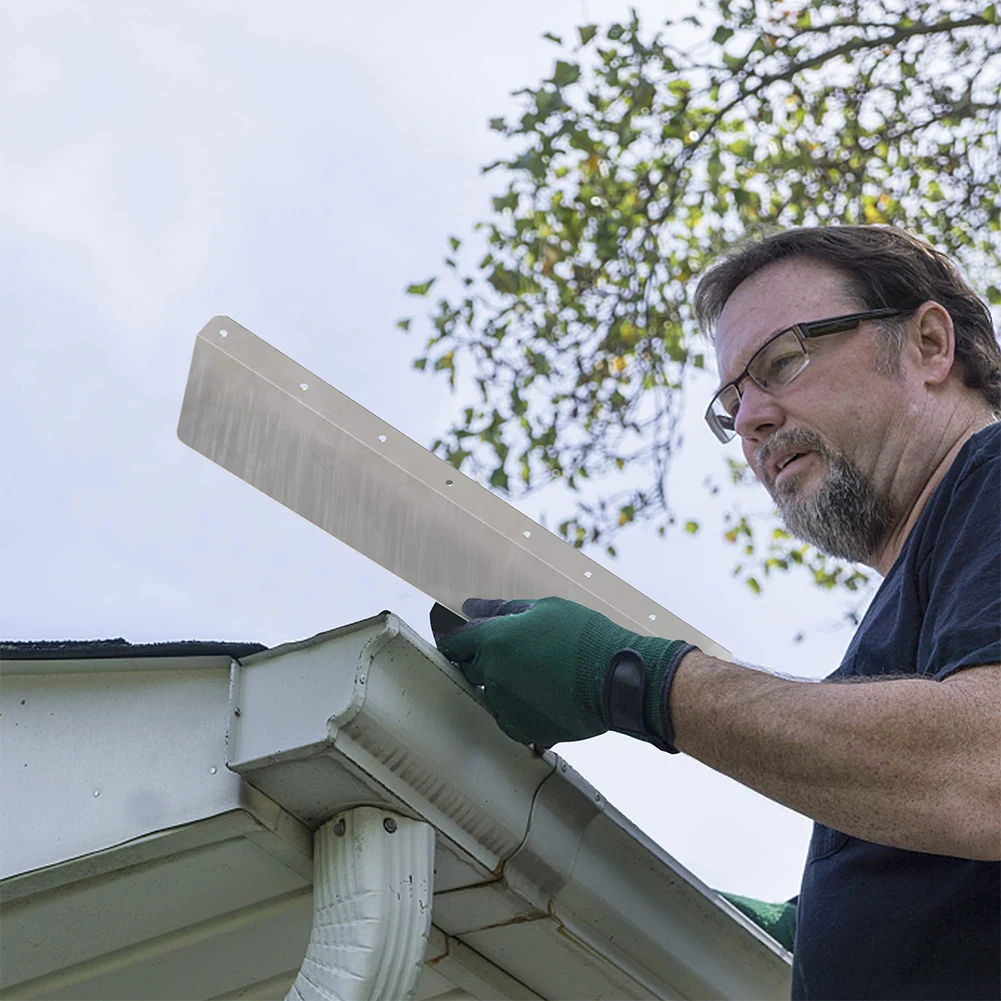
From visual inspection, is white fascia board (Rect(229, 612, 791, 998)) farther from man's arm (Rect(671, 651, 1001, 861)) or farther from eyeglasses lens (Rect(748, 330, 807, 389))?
eyeglasses lens (Rect(748, 330, 807, 389))

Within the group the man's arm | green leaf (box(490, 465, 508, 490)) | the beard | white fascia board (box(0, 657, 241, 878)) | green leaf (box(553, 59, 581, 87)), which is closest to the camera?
the man's arm

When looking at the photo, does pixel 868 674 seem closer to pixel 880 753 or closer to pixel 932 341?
pixel 880 753

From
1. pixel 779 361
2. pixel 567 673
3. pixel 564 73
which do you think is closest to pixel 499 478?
pixel 564 73

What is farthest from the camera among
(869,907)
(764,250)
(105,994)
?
Answer: (764,250)

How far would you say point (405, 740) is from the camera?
1632 mm

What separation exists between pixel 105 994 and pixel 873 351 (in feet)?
5.97

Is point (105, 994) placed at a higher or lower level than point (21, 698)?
lower

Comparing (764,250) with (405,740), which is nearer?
(405,740)

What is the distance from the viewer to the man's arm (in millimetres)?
1427

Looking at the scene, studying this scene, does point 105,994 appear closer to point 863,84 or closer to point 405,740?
point 405,740

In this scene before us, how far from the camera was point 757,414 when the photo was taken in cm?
242

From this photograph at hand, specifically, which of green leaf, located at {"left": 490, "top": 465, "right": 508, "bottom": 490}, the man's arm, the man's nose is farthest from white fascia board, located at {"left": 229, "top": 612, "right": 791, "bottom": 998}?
green leaf, located at {"left": 490, "top": 465, "right": 508, "bottom": 490}

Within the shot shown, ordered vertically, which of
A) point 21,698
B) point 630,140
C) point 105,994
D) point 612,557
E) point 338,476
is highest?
point 630,140

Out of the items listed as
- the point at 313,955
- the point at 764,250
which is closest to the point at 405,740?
the point at 313,955
